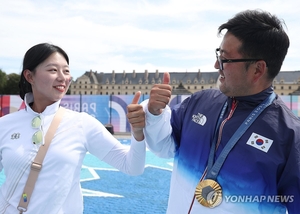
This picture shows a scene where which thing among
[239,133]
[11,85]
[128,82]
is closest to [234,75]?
[239,133]

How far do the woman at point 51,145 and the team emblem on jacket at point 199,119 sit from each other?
0.37 metres

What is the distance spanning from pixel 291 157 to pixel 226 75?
0.55 m

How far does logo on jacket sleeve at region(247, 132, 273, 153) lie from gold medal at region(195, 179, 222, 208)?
287 millimetres

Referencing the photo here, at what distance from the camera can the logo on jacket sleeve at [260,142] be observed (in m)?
1.54

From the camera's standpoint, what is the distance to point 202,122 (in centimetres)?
182

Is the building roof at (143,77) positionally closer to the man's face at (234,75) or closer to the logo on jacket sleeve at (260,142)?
the man's face at (234,75)

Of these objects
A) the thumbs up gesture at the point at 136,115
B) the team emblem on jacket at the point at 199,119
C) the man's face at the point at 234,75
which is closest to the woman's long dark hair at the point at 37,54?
the thumbs up gesture at the point at 136,115

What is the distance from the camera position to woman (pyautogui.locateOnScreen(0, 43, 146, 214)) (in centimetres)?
179

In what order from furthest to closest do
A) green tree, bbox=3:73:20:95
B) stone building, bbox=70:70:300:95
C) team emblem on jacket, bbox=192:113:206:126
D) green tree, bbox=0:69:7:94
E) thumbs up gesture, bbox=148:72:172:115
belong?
stone building, bbox=70:70:300:95, green tree, bbox=3:73:20:95, green tree, bbox=0:69:7:94, team emblem on jacket, bbox=192:113:206:126, thumbs up gesture, bbox=148:72:172:115

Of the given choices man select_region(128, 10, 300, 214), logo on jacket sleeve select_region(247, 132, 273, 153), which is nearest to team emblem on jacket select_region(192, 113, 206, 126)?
man select_region(128, 10, 300, 214)

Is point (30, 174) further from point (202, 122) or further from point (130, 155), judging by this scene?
point (202, 122)

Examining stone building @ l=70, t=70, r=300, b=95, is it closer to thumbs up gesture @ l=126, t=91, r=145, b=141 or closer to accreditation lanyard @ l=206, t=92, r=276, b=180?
thumbs up gesture @ l=126, t=91, r=145, b=141

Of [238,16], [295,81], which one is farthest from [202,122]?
[295,81]

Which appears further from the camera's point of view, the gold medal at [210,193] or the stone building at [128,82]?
the stone building at [128,82]
